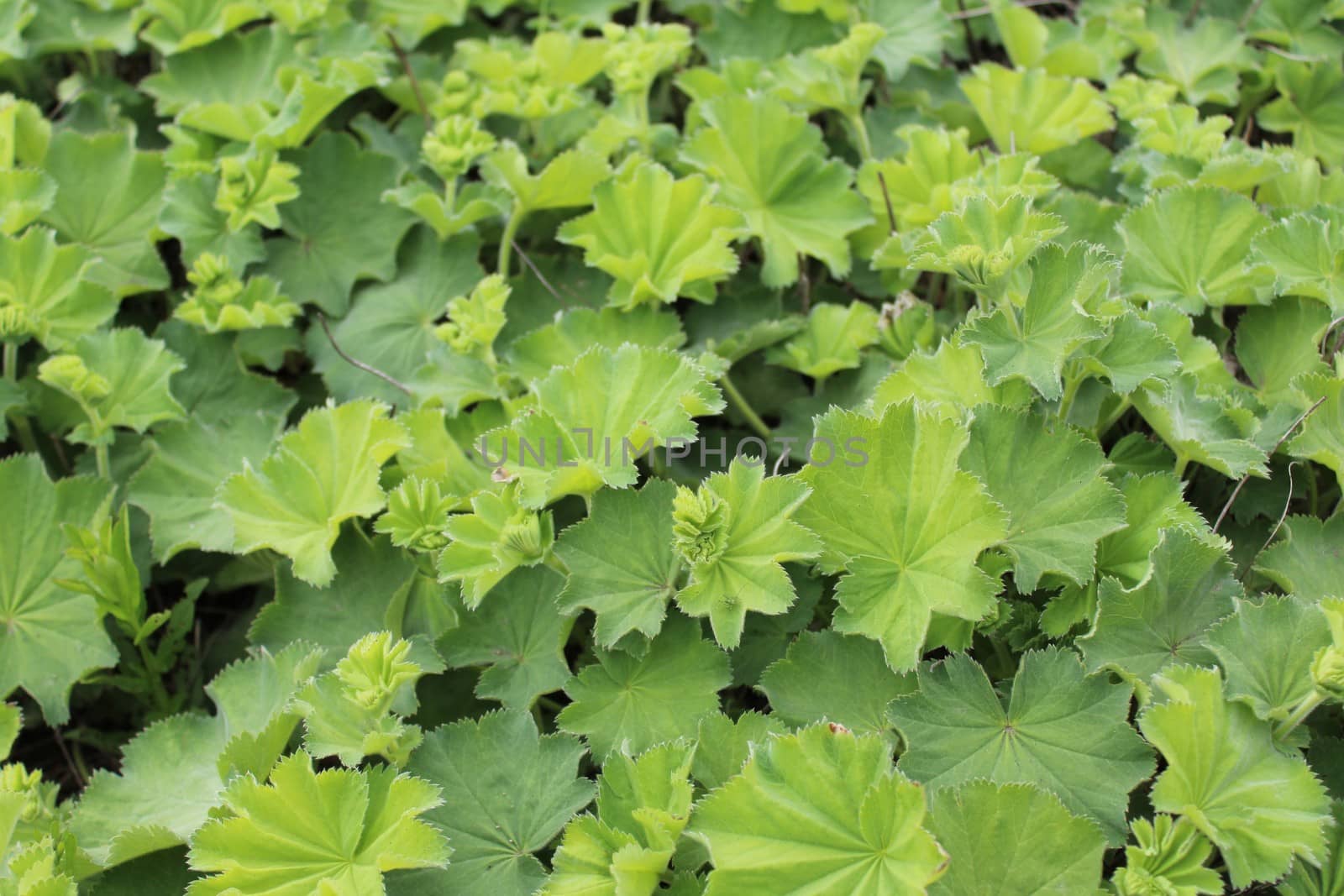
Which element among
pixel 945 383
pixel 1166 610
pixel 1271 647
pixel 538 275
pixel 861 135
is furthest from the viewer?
pixel 861 135

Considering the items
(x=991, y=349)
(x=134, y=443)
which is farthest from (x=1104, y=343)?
(x=134, y=443)

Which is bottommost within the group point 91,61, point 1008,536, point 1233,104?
point 1008,536

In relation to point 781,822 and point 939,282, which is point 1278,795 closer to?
point 781,822

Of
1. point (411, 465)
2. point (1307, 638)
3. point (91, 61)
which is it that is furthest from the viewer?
point (91, 61)

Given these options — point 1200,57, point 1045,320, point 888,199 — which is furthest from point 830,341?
point 1200,57

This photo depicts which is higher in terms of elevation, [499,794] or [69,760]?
[499,794]

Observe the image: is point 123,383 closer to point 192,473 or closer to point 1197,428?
point 192,473

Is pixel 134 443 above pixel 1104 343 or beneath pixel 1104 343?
beneath

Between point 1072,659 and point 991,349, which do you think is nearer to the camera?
point 1072,659
